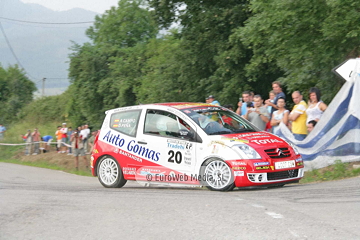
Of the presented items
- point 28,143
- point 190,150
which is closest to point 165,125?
point 190,150

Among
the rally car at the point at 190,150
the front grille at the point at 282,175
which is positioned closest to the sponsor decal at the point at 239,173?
the rally car at the point at 190,150

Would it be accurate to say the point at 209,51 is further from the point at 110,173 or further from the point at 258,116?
the point at 110,173

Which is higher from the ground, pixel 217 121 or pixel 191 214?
pixel 217 121

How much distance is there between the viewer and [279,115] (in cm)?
1333

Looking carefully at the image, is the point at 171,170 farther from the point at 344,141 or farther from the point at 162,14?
the point at 162,14

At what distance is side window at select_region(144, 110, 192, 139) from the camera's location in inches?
425

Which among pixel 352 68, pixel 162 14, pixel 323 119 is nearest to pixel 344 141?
pixel 323 119

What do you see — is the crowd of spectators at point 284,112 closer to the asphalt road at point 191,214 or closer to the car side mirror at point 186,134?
the asphalt road at point 191,214

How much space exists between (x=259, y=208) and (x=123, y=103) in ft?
102

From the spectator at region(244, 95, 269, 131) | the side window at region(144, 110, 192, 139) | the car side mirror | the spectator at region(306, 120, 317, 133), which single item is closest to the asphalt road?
the car side mirror

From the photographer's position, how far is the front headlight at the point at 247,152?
32.3 ft

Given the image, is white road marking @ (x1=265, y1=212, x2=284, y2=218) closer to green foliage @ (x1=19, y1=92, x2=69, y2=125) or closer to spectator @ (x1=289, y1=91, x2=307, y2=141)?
spectator @ (x1=289, y1=91, x2=307, y2=141)

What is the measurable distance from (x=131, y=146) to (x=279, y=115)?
3.85 metres

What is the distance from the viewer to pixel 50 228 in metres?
6.91
